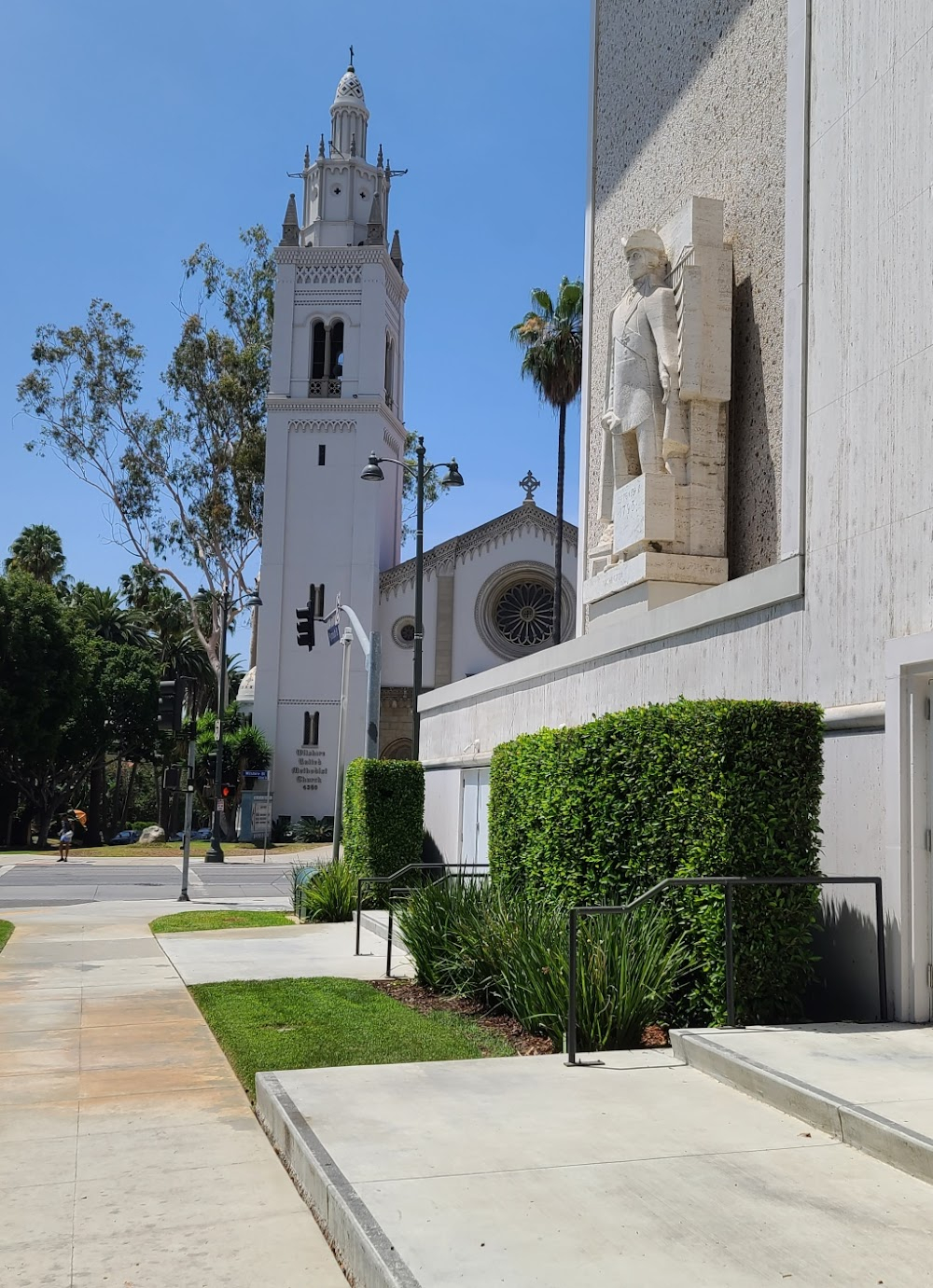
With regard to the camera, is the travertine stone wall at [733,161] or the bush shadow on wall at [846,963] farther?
the travertine stone wall at [733,161]

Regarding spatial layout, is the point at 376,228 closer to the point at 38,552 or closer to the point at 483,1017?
the point at 38,552

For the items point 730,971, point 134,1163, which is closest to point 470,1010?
point 730,971

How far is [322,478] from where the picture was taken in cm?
5072

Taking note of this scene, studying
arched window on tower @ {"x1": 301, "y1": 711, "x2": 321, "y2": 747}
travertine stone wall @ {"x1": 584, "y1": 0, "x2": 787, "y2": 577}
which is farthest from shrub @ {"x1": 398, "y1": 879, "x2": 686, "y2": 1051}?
arched window on tower @ {"x1": 301, "y1": 711, "x2": 321, "y2": 747}

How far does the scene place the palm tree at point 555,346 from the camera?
3784 cm

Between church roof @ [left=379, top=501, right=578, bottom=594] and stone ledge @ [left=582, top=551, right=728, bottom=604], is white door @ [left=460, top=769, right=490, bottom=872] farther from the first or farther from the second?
church roof @ [left=379, top=501, right=578, bottom=594]

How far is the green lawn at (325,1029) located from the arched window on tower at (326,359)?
42.6m

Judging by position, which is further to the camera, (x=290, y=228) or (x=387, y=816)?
(x=290, y=228)

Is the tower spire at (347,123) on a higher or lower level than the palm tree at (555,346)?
higher

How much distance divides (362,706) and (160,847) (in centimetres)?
967

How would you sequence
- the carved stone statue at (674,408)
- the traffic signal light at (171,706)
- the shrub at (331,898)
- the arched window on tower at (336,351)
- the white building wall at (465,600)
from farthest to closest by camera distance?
the arched window on tower at (336,351)
the white building wall at (465,600)
the traffic signal light at (171,706)
the shrub at (331,898)
the carved stone statue at (674,408)

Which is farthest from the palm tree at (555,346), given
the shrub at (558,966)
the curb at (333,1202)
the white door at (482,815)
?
the curb at (333,1202)

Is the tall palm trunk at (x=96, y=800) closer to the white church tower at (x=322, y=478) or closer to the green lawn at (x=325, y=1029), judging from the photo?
the white church tower at (x=322, y=478)

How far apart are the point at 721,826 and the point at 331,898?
11.4 m
